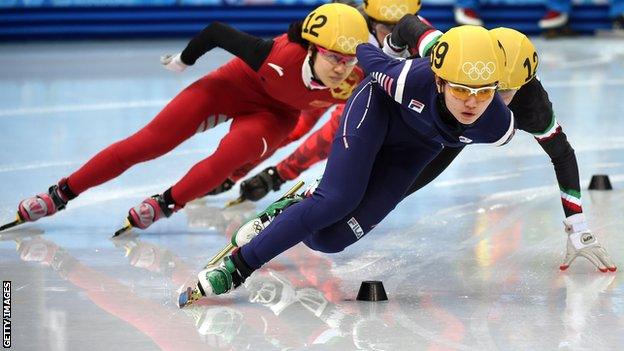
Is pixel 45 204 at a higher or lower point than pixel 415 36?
lower

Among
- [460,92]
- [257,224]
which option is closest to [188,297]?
[257,224]

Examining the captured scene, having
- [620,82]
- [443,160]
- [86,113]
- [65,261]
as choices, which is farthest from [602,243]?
[620,82]

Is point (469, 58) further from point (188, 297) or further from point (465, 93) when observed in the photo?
point (188, 297)

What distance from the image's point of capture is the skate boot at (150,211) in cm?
685

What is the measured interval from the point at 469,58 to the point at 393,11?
6.30ft

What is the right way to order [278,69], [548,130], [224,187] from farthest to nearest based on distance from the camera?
[224,187] → [278,69] → [548,130]

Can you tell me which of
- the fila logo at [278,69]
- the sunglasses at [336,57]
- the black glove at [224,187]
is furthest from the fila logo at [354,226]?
the black glove at [224,187]

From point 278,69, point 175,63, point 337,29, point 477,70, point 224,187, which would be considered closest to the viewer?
point 477,70

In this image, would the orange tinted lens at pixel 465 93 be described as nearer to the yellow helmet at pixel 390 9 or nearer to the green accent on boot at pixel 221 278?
the green accent on boot at pixel 221 278

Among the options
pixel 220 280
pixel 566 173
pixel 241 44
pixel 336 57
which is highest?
pixel 336 57

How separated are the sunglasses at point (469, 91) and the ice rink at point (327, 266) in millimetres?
942

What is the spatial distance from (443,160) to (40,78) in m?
7.96

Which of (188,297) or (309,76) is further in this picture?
(309,76)

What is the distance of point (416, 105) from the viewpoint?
17.5 ft
